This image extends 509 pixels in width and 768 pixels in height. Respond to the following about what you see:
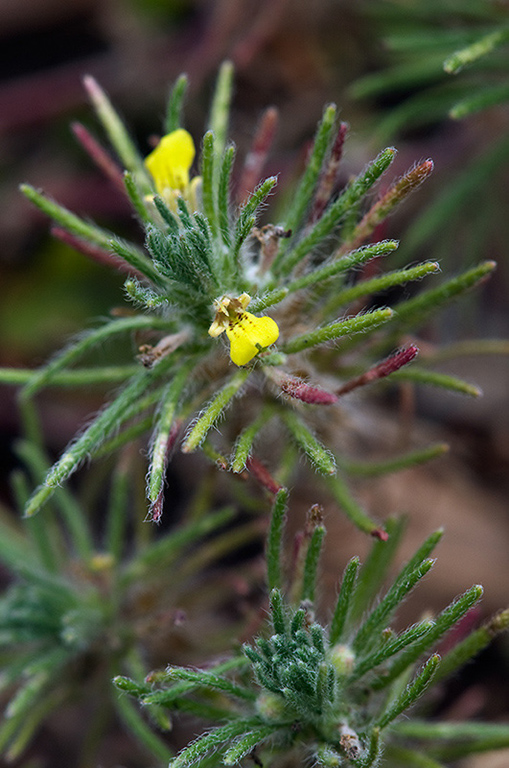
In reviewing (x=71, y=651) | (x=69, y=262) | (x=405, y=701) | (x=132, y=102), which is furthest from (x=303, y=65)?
(x=405, y=701)

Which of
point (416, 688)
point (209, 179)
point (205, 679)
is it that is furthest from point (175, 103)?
point (416, 688)

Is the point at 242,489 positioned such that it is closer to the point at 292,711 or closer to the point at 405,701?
the point at 292,711

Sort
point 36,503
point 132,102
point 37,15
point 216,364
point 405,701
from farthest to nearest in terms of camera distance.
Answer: point 37,15 → point 132,102 → point 216,364 → point 36,503 → point 405,701

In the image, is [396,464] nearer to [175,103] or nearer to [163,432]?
[163,432]

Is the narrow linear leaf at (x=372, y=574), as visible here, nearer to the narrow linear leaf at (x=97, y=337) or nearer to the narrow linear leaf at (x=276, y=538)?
the narrow linear leaf at (x=276, y=538)

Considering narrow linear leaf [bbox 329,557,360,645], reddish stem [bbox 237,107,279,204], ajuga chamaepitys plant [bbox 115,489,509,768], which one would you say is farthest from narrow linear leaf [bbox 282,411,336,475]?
reddish stem [bbox 237,107,279,204]

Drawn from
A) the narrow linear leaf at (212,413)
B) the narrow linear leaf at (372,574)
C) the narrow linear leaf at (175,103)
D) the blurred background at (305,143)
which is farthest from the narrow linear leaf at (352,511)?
the blurred background at (305,143)
